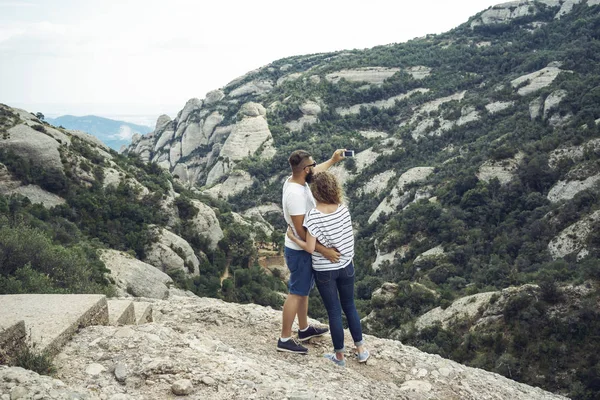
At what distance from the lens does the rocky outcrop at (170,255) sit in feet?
87.9

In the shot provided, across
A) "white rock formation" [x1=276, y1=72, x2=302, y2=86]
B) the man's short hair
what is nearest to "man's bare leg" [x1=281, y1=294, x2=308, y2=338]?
the man's short hair

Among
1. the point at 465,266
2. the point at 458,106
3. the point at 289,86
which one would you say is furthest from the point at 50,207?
the point at 289,86

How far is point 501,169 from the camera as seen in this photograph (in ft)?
139

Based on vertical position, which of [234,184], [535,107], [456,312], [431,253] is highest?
[535,107]

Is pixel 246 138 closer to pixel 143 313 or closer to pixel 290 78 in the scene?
pixel 290 78

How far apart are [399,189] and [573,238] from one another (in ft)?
80.6

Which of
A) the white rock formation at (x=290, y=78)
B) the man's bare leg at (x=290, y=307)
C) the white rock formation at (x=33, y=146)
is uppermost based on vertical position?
the white rock formation at (x=290, y=78)

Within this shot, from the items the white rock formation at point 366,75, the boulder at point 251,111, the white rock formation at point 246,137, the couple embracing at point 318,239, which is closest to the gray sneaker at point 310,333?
the couple embracing at point 318,239

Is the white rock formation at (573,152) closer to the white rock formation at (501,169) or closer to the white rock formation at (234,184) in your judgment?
the white rock formation at (501,169)

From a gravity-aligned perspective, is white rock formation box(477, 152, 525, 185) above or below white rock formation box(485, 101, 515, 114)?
below

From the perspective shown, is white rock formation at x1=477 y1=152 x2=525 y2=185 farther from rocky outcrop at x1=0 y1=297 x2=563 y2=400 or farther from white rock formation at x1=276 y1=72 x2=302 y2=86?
white rock formation at x1=276 y1=72 x2=302 y2=86

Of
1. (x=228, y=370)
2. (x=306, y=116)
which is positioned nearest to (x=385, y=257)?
(x=228, y=370)

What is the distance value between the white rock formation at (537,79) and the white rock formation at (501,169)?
22807mm

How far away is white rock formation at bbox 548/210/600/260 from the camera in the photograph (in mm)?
27050
